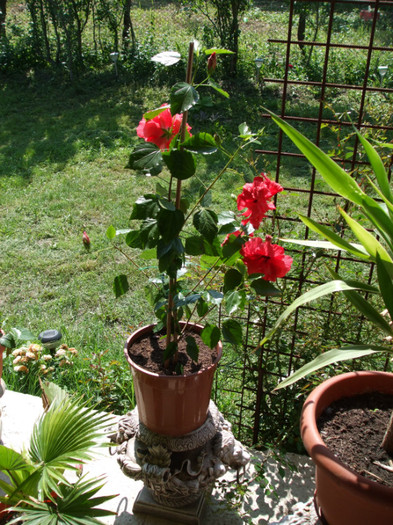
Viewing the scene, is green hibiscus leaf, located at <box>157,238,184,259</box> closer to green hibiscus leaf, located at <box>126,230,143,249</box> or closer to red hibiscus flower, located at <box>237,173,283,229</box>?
green hibiscus leaf, located at <box>126,230,143,249</box>

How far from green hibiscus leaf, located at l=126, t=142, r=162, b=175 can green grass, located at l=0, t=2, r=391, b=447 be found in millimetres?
168

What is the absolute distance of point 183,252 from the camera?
144 cm

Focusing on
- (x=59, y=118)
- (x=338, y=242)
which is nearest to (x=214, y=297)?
(x=338, y=242)

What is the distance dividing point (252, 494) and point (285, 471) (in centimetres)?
16

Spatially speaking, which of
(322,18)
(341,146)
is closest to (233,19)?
(322,18)

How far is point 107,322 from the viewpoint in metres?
3.03

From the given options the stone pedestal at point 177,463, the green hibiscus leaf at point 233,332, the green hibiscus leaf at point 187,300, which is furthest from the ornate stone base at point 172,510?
the green hibiscus leaf at point 187,300

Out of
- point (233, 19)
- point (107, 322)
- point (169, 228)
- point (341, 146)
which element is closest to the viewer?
point (169, 228)

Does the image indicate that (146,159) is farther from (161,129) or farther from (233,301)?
(233,301)

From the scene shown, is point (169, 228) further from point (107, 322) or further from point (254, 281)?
point (107, 322)

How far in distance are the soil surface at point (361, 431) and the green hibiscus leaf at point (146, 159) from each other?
2.50 ft

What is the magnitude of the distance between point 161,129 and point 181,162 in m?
0.13

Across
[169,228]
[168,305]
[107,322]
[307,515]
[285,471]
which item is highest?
[169,228]

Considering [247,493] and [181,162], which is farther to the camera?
[247,493]
